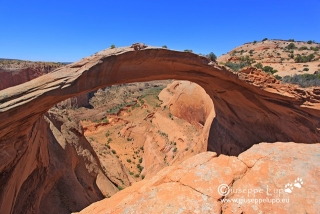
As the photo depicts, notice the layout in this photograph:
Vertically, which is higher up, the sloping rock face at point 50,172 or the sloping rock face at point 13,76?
the sloping rock face at point 13,76

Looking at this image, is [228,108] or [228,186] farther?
[228,108]

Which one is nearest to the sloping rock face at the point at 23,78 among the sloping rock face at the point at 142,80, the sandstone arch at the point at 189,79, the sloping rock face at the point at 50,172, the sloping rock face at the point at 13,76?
the sloping rock face at the point at 13,76

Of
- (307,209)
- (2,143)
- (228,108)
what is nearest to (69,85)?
(2,143)

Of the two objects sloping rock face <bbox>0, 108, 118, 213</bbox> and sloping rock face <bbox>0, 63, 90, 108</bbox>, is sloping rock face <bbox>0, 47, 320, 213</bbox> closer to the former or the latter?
sloping rock face <bbox>0, 108, 118, 213</bbox>

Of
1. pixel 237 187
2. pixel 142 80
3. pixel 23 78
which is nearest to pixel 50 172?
pixel 142 80

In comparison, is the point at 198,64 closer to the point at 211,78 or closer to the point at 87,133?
the point at 211,78

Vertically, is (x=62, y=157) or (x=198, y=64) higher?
(x=198, y=64)

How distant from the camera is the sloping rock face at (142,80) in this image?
18.9 ft

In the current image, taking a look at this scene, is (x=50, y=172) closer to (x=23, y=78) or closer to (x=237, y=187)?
(x=237, y=187)

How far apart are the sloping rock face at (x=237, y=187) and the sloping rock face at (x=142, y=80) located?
2603 millimetres

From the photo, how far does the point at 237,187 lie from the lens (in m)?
5.18

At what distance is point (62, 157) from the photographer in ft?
31.1

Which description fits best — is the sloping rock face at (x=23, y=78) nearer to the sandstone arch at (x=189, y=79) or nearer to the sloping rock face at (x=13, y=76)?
the sloping rock face at (x=13, y=76)

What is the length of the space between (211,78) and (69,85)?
7.31 m
